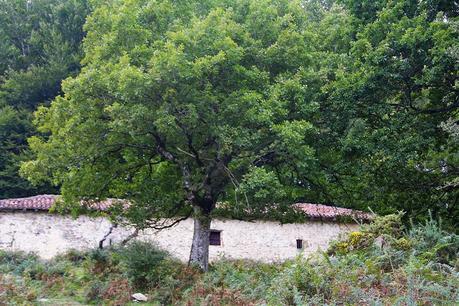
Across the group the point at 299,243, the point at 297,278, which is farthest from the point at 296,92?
the point at 299,243

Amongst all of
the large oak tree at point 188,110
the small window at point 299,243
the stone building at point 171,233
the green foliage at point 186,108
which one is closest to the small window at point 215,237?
the stone building at point 171,233

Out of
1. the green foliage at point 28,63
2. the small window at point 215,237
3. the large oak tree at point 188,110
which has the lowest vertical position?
the small window at point 215,237

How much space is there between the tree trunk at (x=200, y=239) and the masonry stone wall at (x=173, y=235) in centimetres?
402

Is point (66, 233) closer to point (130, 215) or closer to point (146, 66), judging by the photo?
point (130, 215)

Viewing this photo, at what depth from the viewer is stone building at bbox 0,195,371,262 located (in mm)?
19703

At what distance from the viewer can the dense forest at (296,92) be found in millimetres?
12094

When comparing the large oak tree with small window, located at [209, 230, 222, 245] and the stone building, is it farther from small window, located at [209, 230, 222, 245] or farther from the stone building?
small window, located at [209, 230, 222, 245]

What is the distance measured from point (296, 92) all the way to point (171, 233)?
35.7ft

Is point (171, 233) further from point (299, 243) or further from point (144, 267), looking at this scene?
point (144, 267)

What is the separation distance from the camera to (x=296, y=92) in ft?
42.5

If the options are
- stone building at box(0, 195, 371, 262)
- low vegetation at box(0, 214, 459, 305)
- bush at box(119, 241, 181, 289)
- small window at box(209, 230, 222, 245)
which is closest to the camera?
low vegetation at box(0, 214, 459, 305)

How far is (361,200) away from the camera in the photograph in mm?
15148

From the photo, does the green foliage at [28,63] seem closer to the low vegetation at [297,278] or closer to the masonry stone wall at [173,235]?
the masonry stone wall at [173,235]

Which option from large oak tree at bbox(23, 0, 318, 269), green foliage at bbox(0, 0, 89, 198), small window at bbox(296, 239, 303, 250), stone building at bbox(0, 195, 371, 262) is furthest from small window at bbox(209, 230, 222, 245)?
green foliage at bbox(0, 0, 89, 198)
